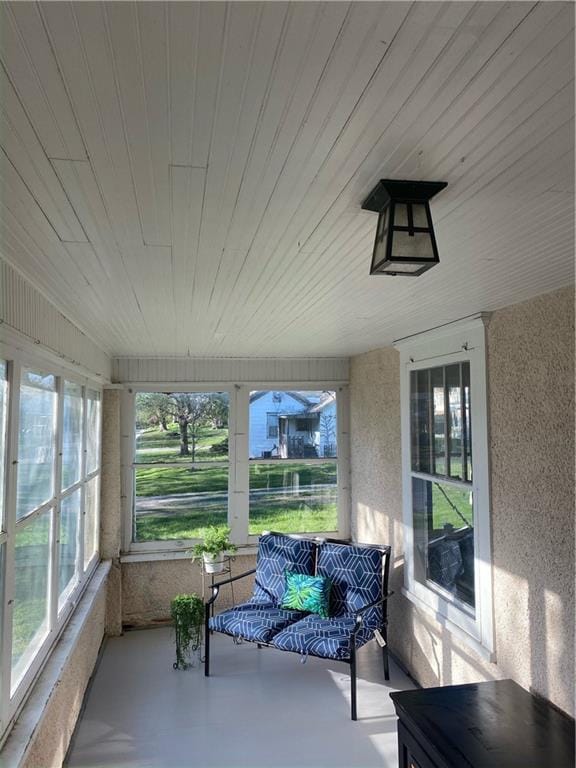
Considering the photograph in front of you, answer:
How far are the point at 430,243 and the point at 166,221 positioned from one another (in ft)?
2.55

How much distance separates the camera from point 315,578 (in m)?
4.22

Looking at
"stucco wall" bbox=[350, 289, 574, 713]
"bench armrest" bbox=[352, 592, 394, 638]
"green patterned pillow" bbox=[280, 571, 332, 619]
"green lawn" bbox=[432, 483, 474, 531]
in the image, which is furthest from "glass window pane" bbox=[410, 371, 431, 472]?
"green patterned pillow" bbox=[280, 571, 332, 619]

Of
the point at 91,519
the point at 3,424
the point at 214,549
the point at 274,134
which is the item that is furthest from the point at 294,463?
the point at 274,134

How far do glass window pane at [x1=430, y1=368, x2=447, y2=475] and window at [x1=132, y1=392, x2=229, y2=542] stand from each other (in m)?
2.39

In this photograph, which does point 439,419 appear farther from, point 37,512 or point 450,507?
point 37,512

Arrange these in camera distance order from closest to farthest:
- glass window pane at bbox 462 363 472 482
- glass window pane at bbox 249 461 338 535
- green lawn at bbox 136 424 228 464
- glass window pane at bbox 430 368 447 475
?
glass window pane at bbox 462 363 472 482
glass window pane at bbox 430 368 447 475
green lawn at bbox 136 424 228 464
glass window pane at bbox 249 461 338 535

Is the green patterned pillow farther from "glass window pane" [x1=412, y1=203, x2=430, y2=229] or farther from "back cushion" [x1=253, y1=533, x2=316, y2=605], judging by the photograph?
"glass window pane" [x1=412, y1=203, x2=430, y2=229]

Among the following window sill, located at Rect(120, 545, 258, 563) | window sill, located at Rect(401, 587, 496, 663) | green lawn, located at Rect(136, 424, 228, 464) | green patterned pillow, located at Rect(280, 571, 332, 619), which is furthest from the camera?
green lawn, located at Rect(136, 424, 228, 464)

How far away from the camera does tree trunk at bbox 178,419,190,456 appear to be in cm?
514

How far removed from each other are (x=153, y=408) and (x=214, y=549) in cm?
154

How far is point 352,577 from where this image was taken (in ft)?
13.6

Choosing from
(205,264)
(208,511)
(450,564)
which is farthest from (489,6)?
(208,511)

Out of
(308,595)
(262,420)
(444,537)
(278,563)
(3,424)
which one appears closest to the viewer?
→ (3,424)

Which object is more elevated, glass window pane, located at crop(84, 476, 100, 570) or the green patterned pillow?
glass window pane, located at crop(84, 476, 100, 570)
